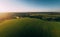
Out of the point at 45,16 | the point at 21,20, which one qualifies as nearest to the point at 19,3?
the point at 21,20

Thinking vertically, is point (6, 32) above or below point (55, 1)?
below

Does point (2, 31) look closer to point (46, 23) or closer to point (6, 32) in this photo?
point (6, 32)

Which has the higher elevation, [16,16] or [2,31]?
[16,16]

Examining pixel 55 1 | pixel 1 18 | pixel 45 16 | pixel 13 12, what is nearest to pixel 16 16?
pixel 13 12

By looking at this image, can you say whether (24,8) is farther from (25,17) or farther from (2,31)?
(2,31)

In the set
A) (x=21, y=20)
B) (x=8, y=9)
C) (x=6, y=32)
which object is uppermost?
(x=8, y=9)
